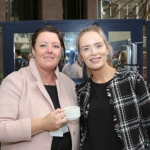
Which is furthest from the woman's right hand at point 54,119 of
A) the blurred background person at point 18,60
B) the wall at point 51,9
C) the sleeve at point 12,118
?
the wall at point 51,9

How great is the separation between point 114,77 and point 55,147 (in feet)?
2.11

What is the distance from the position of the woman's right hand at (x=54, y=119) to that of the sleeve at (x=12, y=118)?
0.12m

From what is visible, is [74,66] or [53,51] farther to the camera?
[74,66]

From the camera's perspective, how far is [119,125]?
65.3 inches

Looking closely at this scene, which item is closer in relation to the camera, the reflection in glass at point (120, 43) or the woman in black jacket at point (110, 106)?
the woman in black jacket at point (110, 106)

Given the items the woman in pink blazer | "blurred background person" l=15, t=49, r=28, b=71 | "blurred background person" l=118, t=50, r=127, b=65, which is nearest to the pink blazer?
the woman in pink blazer

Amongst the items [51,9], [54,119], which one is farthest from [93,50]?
[51,9]

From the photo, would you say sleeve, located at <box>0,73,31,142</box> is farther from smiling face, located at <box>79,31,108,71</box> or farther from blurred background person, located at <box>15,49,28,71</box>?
blurred background person, located at <box>15,49,28,71</box>

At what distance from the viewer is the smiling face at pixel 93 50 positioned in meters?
1.75

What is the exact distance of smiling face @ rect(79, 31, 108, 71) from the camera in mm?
1749

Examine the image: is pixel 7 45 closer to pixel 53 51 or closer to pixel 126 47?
pixel 126 47

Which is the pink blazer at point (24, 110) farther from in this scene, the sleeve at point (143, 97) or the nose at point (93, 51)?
the sleeve at point (143, 97)

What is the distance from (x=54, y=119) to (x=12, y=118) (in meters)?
0.29

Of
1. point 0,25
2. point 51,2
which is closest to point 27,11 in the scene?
point 51,2
